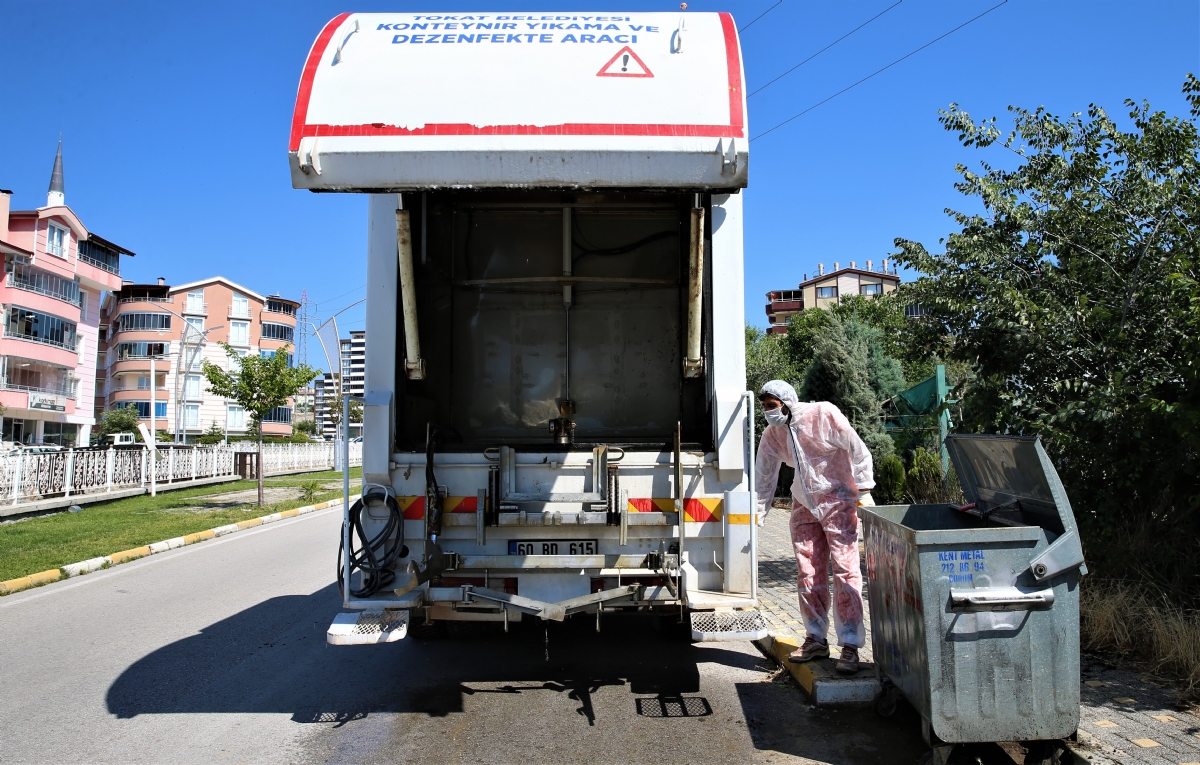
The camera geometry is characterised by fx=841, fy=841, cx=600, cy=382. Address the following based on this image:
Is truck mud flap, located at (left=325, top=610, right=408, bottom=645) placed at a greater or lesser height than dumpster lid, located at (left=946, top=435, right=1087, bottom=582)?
lesser

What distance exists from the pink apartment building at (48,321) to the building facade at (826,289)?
183 ft

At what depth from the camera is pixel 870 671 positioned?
4.74 metres

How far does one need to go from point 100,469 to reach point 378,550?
1752 centimetres

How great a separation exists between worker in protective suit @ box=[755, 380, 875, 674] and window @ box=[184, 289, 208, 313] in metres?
74.6

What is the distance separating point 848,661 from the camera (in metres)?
4.68

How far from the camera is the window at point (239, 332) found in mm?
72438

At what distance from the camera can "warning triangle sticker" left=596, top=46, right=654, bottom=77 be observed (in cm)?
423

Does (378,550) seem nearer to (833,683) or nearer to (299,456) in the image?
(833,683)

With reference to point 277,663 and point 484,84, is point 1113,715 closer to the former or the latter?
point 484,84

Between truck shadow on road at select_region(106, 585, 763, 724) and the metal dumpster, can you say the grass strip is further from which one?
the metal dumpster

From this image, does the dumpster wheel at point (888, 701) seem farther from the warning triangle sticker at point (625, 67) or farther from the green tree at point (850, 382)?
the green tree at point (850, 382)

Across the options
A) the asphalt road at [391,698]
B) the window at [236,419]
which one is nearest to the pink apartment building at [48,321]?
the window at [236,419]

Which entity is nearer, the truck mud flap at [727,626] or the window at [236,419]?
the truck mud flap at [727,626]

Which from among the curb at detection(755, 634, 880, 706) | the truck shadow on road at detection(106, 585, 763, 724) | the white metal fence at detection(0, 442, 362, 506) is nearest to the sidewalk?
the curb at detection(755, 634, 880, 706)
